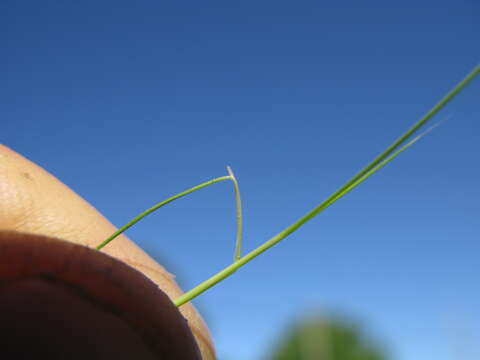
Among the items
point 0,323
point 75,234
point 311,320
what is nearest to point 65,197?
point 75,234

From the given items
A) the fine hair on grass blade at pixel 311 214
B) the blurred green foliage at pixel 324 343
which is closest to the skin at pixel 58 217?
the fine hair on grass blade at pixel 311 214

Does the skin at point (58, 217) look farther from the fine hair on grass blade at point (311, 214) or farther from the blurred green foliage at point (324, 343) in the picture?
A: the blurred green foliage at point (324, 343)

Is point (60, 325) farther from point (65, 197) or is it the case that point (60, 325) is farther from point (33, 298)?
point (65, 197)

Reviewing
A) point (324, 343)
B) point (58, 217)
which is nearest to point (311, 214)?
point (58, 217)

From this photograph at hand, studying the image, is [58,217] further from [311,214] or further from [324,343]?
[324,343]

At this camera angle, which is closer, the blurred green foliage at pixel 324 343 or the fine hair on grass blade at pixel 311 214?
the fine hair on grass blade at pixel 311 214

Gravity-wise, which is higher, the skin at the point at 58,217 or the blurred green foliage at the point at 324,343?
the skin at the point at 58,217
